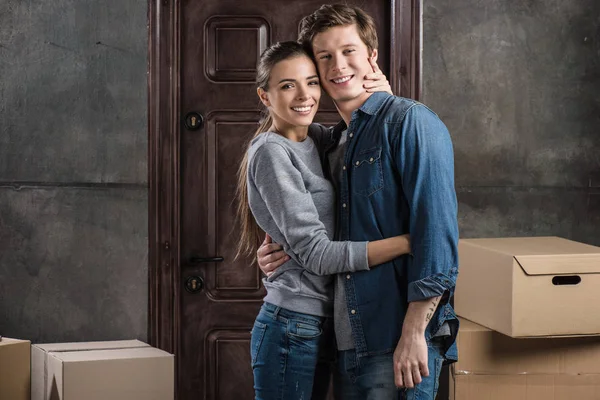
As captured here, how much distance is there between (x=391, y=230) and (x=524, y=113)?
6.02ft

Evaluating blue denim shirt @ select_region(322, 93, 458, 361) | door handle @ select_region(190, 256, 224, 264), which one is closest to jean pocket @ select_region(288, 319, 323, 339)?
blue denim shirt @ select_region(322, 93, 458, 361)

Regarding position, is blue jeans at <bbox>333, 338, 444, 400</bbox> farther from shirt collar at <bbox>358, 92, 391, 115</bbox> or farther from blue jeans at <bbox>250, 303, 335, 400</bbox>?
shirt collar at <bbox>358, 92, 391, 115</bbox>

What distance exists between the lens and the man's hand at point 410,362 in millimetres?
1757

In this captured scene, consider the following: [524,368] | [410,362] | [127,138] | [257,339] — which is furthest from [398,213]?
[127,138]

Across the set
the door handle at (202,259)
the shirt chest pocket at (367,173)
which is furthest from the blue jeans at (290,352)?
the door handle at (202,259)

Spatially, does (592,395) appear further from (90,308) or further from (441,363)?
(90,308)

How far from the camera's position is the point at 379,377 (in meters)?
1.80

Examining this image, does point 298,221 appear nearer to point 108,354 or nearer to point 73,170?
point 108,354

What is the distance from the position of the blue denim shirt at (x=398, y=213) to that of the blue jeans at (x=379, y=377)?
3 cm

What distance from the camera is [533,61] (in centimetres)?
343

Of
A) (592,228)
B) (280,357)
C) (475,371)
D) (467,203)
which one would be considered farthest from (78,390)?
(592,228)

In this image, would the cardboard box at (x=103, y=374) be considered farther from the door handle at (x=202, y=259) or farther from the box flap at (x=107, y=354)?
the door handle at (x=202, y=259)

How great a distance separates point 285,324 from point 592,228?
6.84ft

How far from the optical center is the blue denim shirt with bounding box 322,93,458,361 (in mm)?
1761
